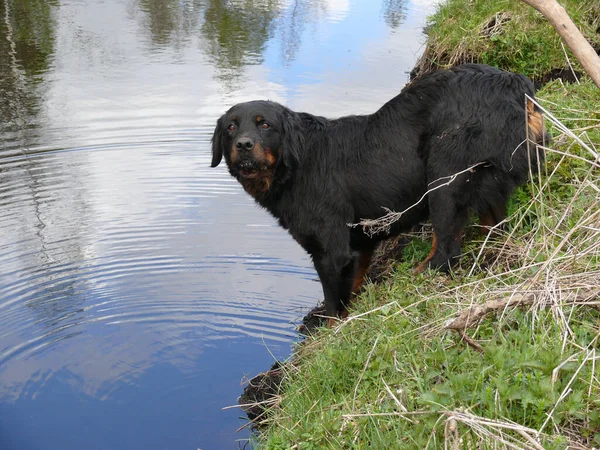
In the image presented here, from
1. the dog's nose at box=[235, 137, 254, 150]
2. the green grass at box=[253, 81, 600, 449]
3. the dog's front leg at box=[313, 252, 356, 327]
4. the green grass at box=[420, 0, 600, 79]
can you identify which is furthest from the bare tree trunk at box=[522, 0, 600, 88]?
the green grass at box=[420, 0, 600, 79]

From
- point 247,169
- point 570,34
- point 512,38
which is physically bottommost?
point 247,169

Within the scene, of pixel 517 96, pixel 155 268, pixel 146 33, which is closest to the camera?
pixel 517 96

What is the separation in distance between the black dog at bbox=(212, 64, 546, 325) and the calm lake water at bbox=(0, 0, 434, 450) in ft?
3.56

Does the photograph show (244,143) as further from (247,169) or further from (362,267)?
(362,267)

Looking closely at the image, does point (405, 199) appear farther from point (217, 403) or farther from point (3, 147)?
point (3, 147)

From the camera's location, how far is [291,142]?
538 centimetres

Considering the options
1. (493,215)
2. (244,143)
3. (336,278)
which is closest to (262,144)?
(244,143)

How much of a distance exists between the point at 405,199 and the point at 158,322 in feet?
7.71

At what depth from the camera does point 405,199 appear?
5.32 m

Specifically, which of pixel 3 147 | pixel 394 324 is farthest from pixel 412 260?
pixel 3 147

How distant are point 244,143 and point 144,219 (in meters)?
3.28

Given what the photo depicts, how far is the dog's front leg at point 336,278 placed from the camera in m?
5.38

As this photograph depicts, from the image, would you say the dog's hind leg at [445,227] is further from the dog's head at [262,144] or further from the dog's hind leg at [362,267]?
the dog's head at [262,144]

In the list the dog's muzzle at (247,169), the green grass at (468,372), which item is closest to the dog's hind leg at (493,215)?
the green grass at (468,372)
